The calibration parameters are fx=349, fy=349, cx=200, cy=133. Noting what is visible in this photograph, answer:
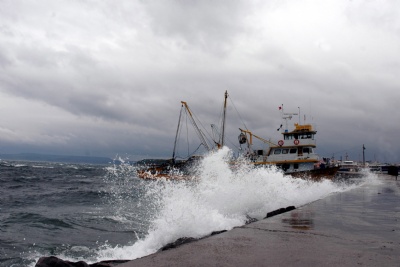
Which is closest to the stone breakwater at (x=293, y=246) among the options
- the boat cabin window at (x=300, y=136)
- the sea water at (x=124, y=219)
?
the sea water at (x=124, y=219)

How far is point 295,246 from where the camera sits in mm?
4914

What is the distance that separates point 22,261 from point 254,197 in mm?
7524

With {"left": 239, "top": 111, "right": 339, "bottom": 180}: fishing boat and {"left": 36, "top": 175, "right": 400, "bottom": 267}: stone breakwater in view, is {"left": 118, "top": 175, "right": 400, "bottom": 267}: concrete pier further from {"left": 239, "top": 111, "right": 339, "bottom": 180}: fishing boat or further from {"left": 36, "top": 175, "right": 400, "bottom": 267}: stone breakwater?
{"left": 239, "top": 111, "right": 339, "bottom": 180}: fishing boat

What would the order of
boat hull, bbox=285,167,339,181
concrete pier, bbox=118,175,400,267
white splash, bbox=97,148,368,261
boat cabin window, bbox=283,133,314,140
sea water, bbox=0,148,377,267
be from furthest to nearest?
boat cabin window, bbox=283,133,314,140, boat hull, bbox=285,167,339,181, sea water, bbox=0,148,377,267, white splash, bbox=97,148,368,261, concrete pier, bbox=118,175,400,267

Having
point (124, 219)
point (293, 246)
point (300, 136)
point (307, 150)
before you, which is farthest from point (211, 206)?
point (300, 136)

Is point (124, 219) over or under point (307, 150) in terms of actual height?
under

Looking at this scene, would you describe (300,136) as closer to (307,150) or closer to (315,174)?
(307,150)

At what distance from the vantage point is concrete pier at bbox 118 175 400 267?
4.09 metres

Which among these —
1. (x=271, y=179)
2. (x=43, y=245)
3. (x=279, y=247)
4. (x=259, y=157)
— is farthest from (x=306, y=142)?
(x=279, y=247)

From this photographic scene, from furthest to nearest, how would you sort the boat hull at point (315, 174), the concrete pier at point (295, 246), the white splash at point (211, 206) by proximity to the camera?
the boat hull at point (315, 174) → the white splash at point (211, 206) → the concrete pier at point (295, 246)

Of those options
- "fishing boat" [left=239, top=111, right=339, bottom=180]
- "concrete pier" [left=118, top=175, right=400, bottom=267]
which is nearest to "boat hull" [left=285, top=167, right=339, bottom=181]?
"fishing boat" [left=239, top=111, right=339, bottom=180]

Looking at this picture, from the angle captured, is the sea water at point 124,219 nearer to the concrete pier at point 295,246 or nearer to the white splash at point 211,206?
the white splash at point 211,206

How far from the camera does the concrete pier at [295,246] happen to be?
409cm

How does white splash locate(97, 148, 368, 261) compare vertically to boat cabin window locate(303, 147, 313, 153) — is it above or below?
below
